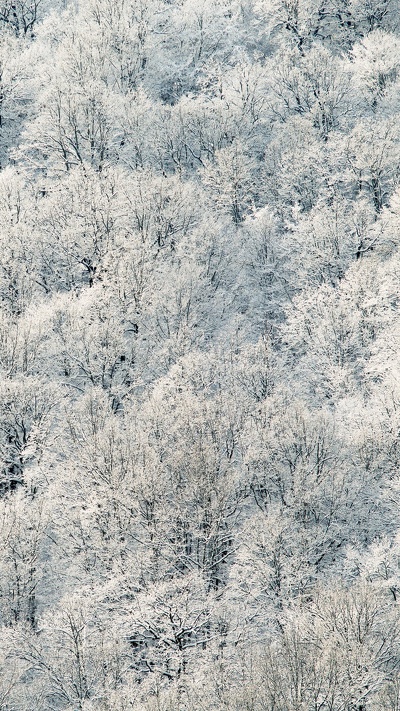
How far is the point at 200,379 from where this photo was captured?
2253 inches

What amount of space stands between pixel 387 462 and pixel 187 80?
199 feet

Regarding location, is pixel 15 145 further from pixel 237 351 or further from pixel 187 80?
pixel 237 351

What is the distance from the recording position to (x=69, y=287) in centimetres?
6806

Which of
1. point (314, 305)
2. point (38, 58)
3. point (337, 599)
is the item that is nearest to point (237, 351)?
point (314, 305)

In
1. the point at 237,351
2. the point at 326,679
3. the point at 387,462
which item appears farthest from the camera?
the point at 237,351

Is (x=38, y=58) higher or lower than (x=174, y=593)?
higher

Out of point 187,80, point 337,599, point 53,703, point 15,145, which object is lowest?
point 53,703

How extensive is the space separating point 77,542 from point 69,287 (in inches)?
1045

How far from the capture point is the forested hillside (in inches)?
1718

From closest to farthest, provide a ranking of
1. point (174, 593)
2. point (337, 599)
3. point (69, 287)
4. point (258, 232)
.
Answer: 1. point (337, 599)
2. point (174, 593)
3. point (69, 287)
4. point (258, 232)

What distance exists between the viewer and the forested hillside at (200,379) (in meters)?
43.6

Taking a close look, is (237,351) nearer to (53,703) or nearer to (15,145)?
(53,703)

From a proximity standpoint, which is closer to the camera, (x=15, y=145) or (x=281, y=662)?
(x=281, y=662)

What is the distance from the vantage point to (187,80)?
309 feet
